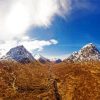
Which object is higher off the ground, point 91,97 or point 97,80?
point 97,80

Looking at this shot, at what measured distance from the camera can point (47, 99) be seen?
607ft

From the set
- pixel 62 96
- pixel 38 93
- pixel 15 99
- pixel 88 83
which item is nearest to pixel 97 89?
pixel 88 83

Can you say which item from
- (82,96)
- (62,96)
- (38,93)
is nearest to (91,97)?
(82,96)

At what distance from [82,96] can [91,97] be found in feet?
20.0

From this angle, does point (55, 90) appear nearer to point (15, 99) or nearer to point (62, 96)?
point (62, 96)

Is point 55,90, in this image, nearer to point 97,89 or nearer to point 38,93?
point 38,93

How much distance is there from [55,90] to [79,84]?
17847mm

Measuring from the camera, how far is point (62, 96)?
18400cm

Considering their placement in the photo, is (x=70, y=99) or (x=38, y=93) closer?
(x=70, y=99)

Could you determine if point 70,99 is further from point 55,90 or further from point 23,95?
point 23,95

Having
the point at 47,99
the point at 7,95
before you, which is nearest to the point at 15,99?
the point at 7,95

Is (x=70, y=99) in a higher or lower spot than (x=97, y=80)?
lower

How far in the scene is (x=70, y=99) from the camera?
582 ft

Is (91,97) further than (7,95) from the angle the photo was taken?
No
